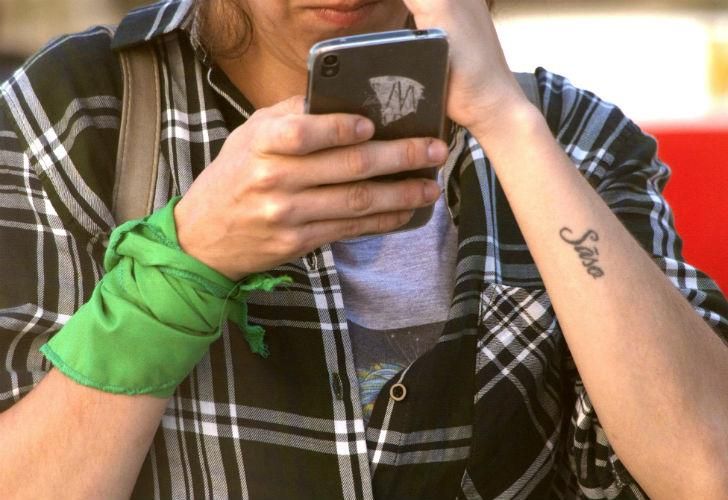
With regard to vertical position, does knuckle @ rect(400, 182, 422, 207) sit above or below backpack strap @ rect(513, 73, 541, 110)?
above

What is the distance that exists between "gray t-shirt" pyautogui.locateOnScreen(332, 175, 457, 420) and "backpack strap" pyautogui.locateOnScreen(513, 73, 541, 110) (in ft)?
0.76

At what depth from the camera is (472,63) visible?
1.34 m

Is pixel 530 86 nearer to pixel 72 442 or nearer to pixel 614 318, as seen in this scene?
pixel 614 318

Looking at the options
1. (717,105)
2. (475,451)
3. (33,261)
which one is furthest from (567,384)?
(717,105)

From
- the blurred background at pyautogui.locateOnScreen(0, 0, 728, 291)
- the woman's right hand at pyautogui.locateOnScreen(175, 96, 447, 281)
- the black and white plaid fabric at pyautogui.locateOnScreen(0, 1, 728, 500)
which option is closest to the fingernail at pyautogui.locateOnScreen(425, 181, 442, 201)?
the woman's right hand at pyautogui.locateOnScreen(175, 96, 447, 281)

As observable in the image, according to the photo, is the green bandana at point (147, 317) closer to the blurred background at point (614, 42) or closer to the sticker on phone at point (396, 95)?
the sticker on phone at point (396, 95)

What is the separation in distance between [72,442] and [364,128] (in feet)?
1.64

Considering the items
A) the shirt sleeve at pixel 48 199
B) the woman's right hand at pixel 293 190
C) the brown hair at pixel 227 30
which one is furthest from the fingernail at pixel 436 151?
the shirt sleeve at pixel 48 199

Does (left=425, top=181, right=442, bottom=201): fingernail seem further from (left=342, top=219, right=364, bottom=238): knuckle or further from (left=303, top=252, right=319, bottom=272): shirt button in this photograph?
(left=303, top=252, right=319, bottom=272): shirt button

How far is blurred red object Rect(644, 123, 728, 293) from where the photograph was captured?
2332 millimetres

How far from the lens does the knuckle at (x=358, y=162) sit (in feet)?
4.15

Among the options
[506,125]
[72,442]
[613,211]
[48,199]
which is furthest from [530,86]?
[72,442]

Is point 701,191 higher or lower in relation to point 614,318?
lower

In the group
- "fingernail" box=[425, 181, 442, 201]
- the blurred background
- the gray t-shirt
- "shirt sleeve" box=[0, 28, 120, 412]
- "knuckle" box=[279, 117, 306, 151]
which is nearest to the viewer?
"knuckle" box=[279, 117, 306, 151]
